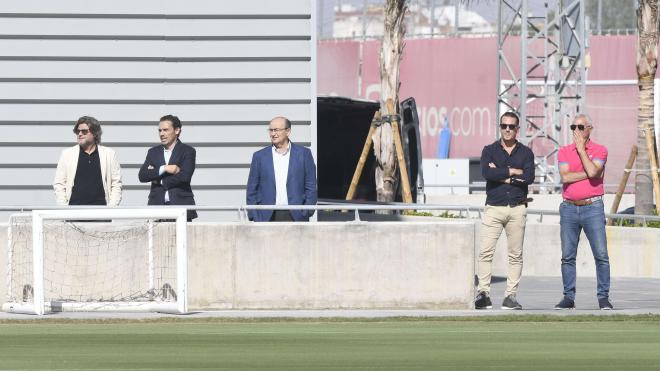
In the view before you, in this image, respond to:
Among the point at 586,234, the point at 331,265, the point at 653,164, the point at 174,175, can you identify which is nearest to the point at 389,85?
the point at 653,164

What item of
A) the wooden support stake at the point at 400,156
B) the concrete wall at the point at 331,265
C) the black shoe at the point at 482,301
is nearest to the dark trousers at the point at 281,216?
the concrete wall at the point at 331,265

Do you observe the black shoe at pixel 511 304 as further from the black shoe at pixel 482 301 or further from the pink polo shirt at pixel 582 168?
the pink polo shirt at pixel 582 168

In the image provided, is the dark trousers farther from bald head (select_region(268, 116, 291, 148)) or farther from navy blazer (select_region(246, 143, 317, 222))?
bald head (select_region(268, 116, 291, 148))

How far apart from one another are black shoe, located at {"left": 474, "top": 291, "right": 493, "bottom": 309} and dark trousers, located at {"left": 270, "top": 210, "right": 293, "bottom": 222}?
1836 millimetres

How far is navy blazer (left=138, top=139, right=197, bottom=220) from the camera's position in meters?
15.0

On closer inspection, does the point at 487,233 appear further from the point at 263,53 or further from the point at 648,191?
the point at 648,191

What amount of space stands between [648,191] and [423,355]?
15.0 metres

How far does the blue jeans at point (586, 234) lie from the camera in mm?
14789

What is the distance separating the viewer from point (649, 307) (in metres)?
15.3

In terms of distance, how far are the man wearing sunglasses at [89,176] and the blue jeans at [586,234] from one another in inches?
160

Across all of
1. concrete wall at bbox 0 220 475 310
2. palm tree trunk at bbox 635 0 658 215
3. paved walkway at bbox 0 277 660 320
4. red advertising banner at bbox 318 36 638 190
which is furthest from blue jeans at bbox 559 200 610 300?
red advertising banner at bbox 318 36 638 190

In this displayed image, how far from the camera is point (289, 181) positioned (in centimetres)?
1495

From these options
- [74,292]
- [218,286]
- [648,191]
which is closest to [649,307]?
[218,286]

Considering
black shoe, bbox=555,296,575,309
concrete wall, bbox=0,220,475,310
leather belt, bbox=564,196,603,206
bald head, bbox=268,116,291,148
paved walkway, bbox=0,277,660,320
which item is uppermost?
bald head, bbox=268,116,291,148
